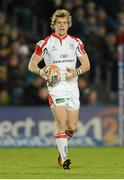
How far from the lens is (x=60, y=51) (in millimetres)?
13477

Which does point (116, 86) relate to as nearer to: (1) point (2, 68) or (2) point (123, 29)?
(2) point (123, 29)

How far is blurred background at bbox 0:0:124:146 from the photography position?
20938 millimetres

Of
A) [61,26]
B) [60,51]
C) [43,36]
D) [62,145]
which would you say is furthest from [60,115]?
[43,36]

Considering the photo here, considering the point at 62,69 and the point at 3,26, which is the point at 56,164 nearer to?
the point at 62,69

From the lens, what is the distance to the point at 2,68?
2162 centimetres

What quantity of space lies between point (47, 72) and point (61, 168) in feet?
5.29

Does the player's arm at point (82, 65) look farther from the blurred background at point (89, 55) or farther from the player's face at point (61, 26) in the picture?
the blurred background at point (89, 55)

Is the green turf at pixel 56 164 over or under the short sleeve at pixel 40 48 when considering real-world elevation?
under

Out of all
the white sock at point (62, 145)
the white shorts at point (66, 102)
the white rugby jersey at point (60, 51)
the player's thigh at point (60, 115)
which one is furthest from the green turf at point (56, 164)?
the white rugby jersey at point (60, 51)

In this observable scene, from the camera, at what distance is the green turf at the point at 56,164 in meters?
12.0

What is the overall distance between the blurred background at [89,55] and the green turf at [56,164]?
1.29m

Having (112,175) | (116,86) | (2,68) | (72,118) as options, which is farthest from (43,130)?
(112,175)

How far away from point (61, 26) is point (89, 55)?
10243 mm

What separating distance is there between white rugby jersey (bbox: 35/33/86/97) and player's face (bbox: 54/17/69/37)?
11 cm
